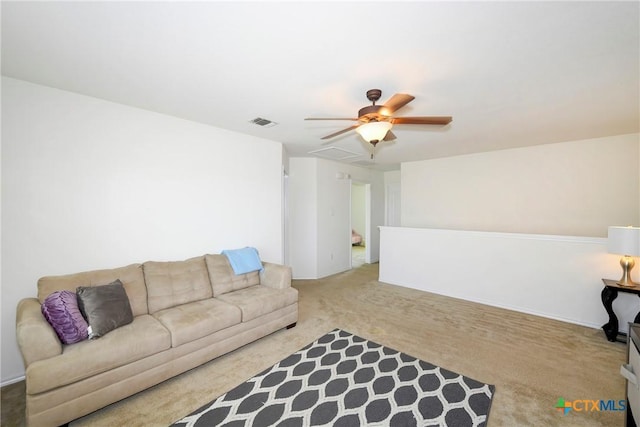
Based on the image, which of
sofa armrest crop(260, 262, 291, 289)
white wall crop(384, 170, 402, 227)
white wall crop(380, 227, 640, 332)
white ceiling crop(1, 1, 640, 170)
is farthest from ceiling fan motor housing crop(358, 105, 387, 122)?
white wall crop(384, 170, 402, 227)

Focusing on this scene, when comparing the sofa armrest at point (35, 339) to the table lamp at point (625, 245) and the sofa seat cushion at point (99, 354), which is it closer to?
the sofa seat cushion at point (99, 354)

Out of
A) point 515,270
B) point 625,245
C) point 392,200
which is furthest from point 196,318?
point 392,200

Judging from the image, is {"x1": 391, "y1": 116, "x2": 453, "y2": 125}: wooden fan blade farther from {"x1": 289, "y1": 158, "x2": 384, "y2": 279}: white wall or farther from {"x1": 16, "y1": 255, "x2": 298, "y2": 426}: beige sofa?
{"x1": 289, "y1": 158, "x2": 384, "y2": 279}: white wall

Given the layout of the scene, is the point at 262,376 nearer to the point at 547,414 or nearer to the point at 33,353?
the point at 33,353

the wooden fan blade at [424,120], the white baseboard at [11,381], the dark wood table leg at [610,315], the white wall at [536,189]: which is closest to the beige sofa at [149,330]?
the white baseboard at [11,381]

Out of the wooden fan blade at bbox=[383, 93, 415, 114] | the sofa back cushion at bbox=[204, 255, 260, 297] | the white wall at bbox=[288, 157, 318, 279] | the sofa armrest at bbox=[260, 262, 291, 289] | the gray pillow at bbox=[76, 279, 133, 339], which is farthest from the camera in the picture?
the white wall at bbox=[288, 157, 318, 279]

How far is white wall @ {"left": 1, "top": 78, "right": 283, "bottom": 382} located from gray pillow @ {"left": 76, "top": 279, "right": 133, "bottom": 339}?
22.9 inches

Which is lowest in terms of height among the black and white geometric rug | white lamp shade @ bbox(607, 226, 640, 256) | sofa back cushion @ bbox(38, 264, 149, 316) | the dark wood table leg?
the black and white geometric rug

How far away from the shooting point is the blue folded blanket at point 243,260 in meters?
3.35

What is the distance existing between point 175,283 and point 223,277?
1.75 ft

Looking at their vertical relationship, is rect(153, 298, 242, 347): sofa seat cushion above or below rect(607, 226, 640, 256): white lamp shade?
below

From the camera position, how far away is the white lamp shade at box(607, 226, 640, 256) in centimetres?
273

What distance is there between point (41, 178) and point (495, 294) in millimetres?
5823

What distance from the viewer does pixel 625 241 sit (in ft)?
9.19
